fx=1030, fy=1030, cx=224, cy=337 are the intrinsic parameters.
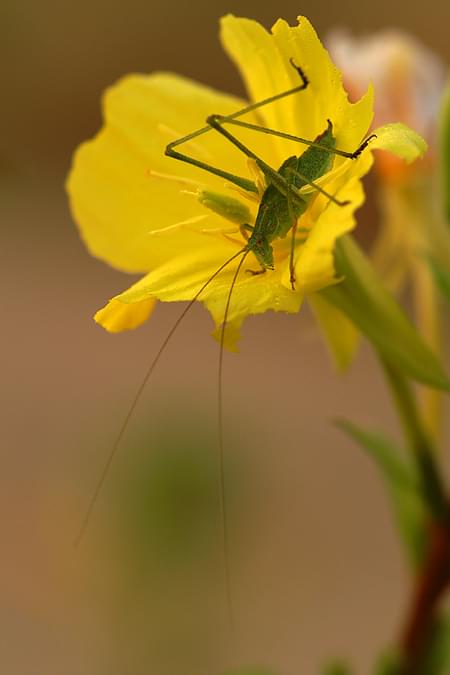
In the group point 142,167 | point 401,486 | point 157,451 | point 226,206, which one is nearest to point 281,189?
point 226,206

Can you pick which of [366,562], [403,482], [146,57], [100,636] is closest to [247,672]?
[403,482]

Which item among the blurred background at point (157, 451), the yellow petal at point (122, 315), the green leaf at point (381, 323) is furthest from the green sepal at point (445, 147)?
the blurred background at point (157, 451)

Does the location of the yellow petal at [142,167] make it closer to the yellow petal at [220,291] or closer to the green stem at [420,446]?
the yellow petal at [220,291]

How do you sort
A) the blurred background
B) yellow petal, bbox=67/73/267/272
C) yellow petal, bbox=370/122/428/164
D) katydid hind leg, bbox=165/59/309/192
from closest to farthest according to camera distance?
yellow petal, bbox=370/122/428/164, katydid hind leg, bbox=165/59/309/192, yellow petal, bbox=67/73/267/272, the blurred background

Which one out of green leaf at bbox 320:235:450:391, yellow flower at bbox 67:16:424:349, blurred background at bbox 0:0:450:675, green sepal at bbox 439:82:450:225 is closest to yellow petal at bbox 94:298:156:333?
yellow flower at bbox 67:16:424:349

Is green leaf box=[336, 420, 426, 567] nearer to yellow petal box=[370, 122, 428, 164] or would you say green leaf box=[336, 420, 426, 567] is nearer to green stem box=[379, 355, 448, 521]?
green stem box=[379, 355, 448, 521]
